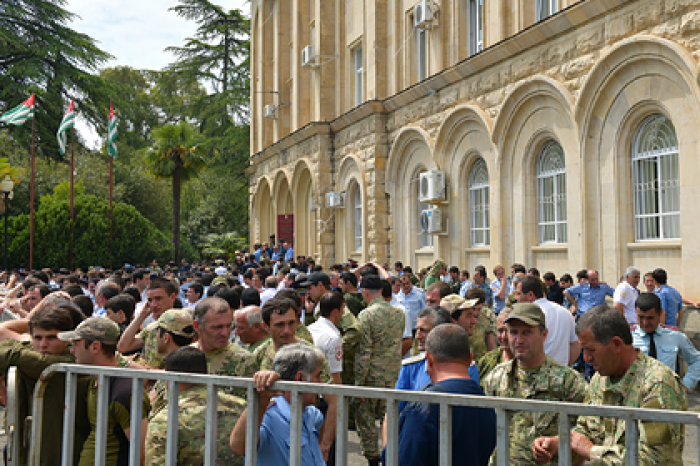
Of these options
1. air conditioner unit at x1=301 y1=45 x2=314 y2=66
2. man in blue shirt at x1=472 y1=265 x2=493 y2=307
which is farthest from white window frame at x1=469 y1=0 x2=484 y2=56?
air conditioner unit at x1=301 y1=45 x2=314 y2=66

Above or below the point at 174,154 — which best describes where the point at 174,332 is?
below

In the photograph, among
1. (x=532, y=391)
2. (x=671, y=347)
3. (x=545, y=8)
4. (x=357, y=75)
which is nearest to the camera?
(x=532, y=391)

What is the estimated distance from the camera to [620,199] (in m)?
12.0

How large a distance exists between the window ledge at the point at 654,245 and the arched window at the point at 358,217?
12.5 m

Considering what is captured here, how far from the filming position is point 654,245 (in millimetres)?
11297

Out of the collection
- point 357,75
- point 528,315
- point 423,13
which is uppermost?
point 357,75

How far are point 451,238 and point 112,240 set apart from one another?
20151 millimetres

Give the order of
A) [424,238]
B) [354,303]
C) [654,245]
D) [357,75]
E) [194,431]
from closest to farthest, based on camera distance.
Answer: [194,431]
[354,303]
[654,245]
[424,238]
[357,75]

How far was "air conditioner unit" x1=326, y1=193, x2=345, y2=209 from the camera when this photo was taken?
923 inches

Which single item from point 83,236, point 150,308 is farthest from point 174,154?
point 150,308

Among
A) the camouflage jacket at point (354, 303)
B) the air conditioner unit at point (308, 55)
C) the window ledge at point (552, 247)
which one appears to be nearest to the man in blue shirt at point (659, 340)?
the camouflage jacket at point (354, 303)

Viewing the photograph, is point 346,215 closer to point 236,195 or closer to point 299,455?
point 299,455

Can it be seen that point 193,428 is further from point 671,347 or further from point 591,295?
point 591,295

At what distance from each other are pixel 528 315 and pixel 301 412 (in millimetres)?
1600
